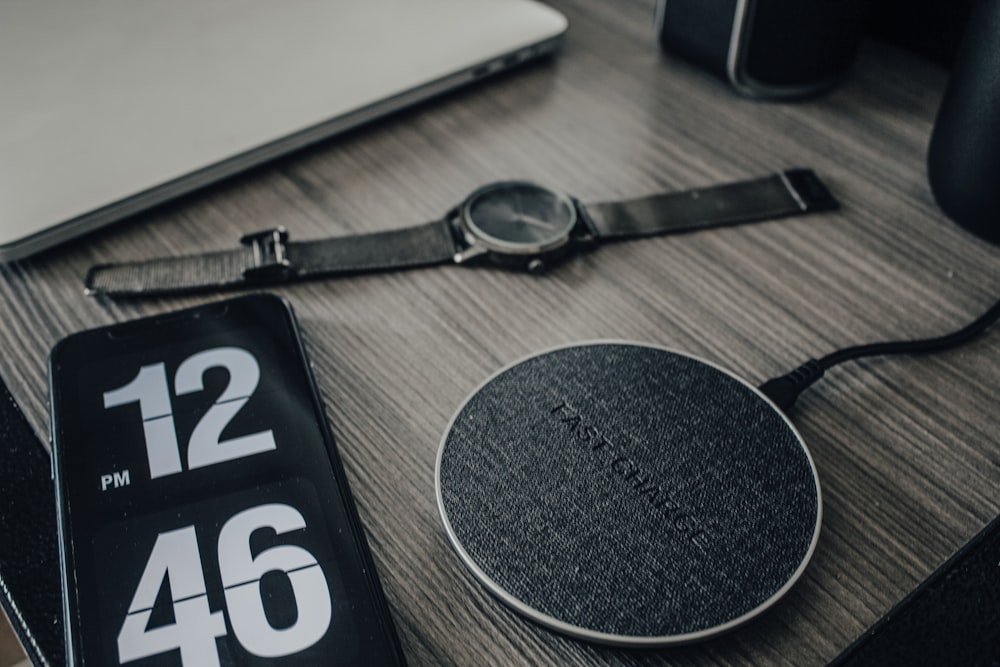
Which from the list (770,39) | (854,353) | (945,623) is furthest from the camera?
(770,39)

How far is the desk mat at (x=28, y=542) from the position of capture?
0.31 m

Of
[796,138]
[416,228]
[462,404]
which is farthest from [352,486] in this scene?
[796,138]

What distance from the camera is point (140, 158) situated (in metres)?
0.46

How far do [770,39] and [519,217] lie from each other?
8.0 inches

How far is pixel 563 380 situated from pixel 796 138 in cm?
26

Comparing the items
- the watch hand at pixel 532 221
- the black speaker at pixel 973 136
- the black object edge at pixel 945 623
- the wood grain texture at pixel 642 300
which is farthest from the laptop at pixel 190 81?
the black object edge at pixel 945 623

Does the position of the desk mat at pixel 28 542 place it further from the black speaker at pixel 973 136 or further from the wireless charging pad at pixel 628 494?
the black speaker at pixel 973 136

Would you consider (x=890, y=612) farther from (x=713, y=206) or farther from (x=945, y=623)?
(x=713, y=206)

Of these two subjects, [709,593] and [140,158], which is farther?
[140,158]

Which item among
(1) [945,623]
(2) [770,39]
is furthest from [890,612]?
(2) [770,39]

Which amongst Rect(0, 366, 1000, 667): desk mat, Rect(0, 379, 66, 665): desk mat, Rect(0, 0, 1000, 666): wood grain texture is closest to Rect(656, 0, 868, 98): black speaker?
Rect(0, 0, 1000, 666): wood grain texture

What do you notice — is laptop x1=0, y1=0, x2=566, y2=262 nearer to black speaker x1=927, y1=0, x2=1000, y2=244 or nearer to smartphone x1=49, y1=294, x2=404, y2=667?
smartphone x1=49, y1=294, x2=404, y2=667

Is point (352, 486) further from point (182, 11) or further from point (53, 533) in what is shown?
point (182, 11)

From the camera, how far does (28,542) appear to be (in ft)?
1.09
